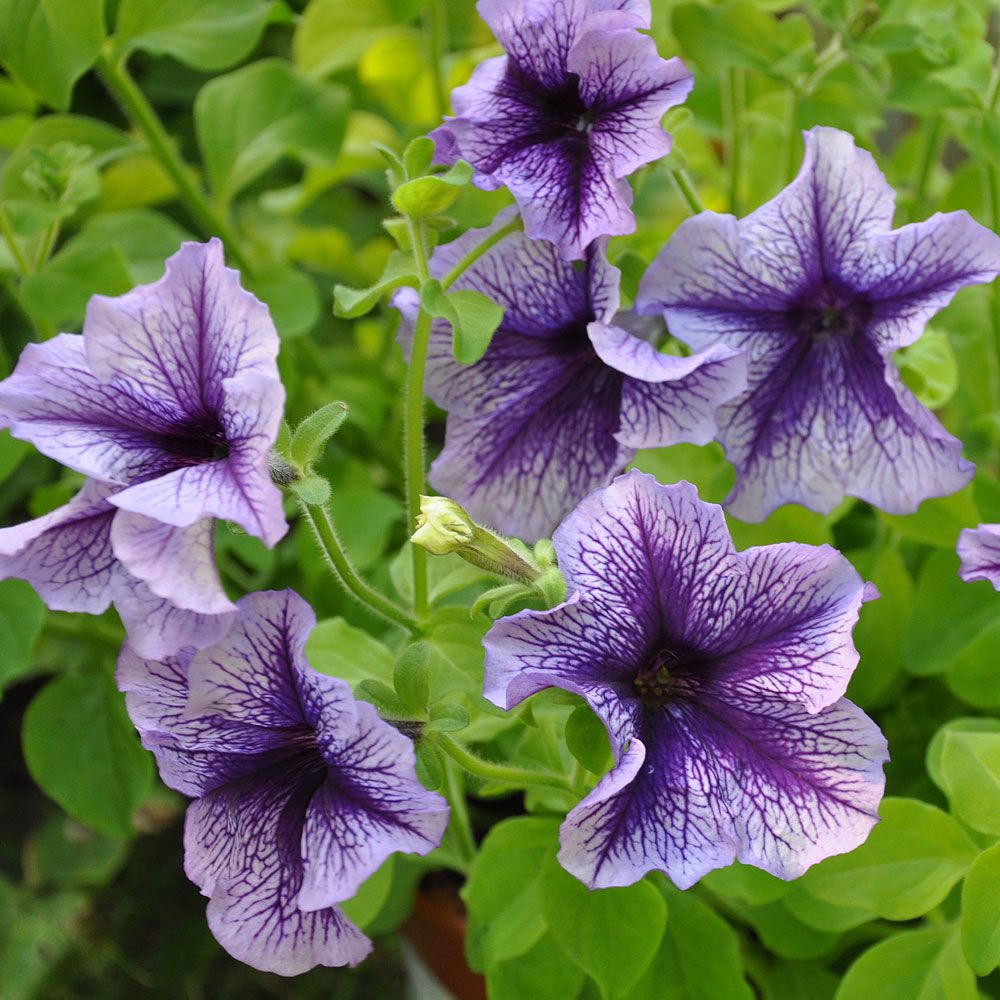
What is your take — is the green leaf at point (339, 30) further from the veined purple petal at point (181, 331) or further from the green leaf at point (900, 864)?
the green leaf at point (900, 864)

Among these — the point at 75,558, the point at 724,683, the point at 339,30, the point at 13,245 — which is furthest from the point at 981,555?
the point at 339,30

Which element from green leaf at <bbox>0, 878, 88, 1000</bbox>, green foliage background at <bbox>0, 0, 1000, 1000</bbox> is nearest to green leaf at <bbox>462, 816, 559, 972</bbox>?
green foliage background at <bbox>0, 0, 1000, 1000</bbox>

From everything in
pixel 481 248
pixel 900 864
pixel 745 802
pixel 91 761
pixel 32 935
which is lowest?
pixel 32 935

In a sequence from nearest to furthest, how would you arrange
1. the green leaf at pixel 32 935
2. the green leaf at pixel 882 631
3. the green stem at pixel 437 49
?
the green leaf at pixel 882 631 < the green stem at pixel 437 49 < the green leaf at pixel 32 935

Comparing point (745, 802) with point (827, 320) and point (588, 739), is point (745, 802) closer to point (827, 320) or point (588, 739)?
point (588, 739)

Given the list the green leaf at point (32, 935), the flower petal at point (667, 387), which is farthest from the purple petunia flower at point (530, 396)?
the green leaf at point (32, 935)

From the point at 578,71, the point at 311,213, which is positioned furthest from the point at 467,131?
the point at 311,213

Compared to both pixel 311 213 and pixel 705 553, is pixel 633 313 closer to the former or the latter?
pixel 705 553
